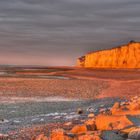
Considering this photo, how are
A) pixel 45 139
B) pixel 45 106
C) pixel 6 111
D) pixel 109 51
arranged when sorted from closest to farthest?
pixel 45 139 → pixel 6 111 → pixel 45 106 → pixel 109 51

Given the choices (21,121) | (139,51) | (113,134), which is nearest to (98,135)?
(113,134)

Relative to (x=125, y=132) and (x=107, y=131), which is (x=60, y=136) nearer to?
(x=107, y=131)

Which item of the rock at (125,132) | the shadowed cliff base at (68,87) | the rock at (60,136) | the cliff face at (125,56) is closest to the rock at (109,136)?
the rock at (125,132)

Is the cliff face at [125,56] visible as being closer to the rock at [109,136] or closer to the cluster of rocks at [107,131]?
the cluster of rocks at [107,131]

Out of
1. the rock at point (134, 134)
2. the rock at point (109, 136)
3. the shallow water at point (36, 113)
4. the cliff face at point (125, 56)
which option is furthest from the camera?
the cliff face at point (125, 56)

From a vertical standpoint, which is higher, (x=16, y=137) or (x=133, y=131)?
(x=133, y=131)

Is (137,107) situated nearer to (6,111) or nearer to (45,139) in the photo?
(45,139)

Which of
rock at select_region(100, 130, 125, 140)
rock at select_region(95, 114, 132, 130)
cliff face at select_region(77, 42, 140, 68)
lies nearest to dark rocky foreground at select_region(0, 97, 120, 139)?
rock at select_region(95, 114, 132, 130)

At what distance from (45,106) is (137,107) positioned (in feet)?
40.5

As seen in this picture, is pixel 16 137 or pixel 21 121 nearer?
pixel 16 137

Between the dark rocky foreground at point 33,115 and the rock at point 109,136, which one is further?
the dark rocky foreground at point 33,115

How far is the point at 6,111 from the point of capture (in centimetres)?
2762

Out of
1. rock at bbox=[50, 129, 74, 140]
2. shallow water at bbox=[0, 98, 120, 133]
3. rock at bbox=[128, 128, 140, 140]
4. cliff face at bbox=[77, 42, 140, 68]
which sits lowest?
shallow water at bbox=[0, 98, 120, 133]

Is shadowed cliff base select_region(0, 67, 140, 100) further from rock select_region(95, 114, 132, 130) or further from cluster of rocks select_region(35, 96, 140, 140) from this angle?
cluster of rocks select_region(35, 96, 140, 140)
